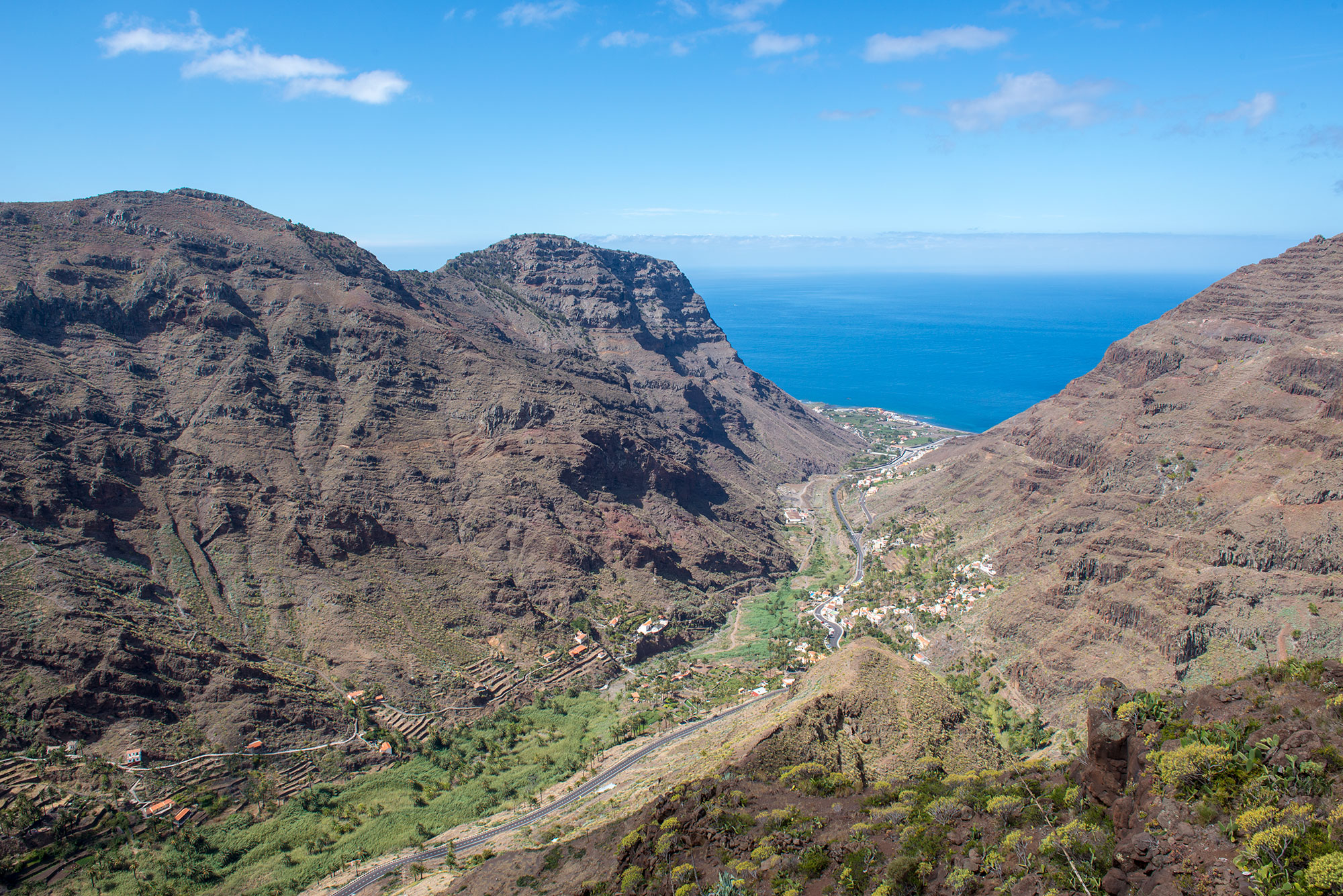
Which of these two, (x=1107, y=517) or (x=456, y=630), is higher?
(x=1107, y=517)

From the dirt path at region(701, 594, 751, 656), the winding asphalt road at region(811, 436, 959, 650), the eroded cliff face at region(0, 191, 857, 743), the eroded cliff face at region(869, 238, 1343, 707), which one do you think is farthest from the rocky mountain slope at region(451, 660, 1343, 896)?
the winding asphalt road at region(811, 436, 959, 650)

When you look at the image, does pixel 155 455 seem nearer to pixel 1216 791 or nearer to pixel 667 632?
pixel 667 632

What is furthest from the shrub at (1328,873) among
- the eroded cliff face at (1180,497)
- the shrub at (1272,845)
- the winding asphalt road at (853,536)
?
the winding asphalt road at (853,536)

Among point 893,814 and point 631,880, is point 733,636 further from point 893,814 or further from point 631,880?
point 893,814

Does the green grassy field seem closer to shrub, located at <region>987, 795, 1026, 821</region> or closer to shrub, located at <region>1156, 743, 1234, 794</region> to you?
shrub, located at <region>987, 795, 1026, 821</region>

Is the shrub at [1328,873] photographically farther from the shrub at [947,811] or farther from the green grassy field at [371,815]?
the green grassy field at [371,815]

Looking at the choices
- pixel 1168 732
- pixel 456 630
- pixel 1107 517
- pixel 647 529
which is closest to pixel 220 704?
pixel 456 630

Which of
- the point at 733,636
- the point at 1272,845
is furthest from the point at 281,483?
the point at 1272,845
